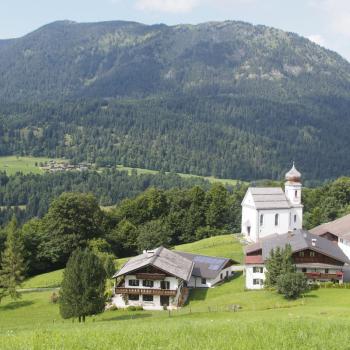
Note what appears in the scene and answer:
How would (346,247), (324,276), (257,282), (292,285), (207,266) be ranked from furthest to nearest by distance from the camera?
1. (346,247)
2. (207,266)
3. (257,282)
4. (324,276)
5. (292,285)

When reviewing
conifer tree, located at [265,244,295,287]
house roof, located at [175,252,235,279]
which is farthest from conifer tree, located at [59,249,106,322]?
house roof, located at [175,252,235,279]

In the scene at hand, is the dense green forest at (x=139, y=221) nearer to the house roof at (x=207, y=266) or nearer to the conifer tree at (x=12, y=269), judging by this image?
the conifer tree at (x=12, y=269)

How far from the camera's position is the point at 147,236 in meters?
91.4

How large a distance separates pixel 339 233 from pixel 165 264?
2803 cm

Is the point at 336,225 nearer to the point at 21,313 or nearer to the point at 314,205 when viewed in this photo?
the point at 314,205

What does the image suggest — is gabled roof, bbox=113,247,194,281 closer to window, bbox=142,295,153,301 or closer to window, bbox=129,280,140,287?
window, bbox=129,280,140,287

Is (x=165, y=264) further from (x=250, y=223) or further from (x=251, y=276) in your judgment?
(x=250, y=223)

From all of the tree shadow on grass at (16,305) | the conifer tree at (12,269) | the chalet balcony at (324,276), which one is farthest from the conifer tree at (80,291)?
the chalet balcony at (324,276)

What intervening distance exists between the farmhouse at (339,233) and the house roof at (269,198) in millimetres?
6891

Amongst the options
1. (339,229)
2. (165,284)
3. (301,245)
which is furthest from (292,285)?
(339,229)

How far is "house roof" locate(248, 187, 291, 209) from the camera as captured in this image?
8356cm

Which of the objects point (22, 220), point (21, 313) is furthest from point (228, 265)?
point (22, 220)

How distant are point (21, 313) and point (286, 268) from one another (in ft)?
95.7

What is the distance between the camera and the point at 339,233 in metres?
74.8
